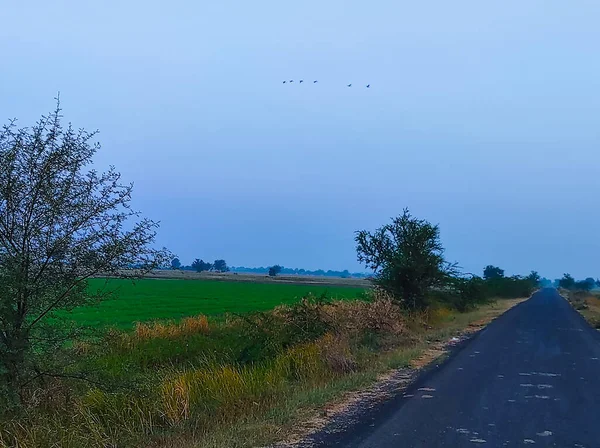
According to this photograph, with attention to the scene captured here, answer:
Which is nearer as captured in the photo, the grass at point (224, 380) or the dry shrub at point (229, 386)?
the grass at point (224, 380)

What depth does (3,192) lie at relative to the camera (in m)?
8.54

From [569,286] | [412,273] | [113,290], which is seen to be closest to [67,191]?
[113,290]

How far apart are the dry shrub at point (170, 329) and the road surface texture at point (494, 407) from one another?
9689 millimetres

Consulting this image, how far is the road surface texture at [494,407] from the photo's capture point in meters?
8.32

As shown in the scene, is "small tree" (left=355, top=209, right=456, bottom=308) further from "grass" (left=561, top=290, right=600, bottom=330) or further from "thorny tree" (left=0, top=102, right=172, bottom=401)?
"thorny tree" (left=0, top=102, right=172, bottom=401)

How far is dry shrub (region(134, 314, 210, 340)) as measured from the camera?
67.6 ft

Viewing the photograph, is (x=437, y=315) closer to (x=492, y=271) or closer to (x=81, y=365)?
(x=81, y=365)

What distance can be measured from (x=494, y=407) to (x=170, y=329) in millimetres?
14010

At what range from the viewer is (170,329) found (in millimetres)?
22000

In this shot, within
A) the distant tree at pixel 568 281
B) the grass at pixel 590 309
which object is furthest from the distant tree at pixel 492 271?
the distant tree at pixel 568 281

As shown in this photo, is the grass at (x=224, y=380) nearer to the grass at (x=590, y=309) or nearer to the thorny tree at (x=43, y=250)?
the thorny tree at (x=43, y=250)

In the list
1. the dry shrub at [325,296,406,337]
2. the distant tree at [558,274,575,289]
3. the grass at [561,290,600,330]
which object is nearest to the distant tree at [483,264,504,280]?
the grass at [561,290,600,330]

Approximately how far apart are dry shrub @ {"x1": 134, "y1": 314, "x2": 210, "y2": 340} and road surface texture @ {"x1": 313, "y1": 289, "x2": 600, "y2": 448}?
31.8 feet

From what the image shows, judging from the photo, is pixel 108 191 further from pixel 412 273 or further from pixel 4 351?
pixel 412 273
